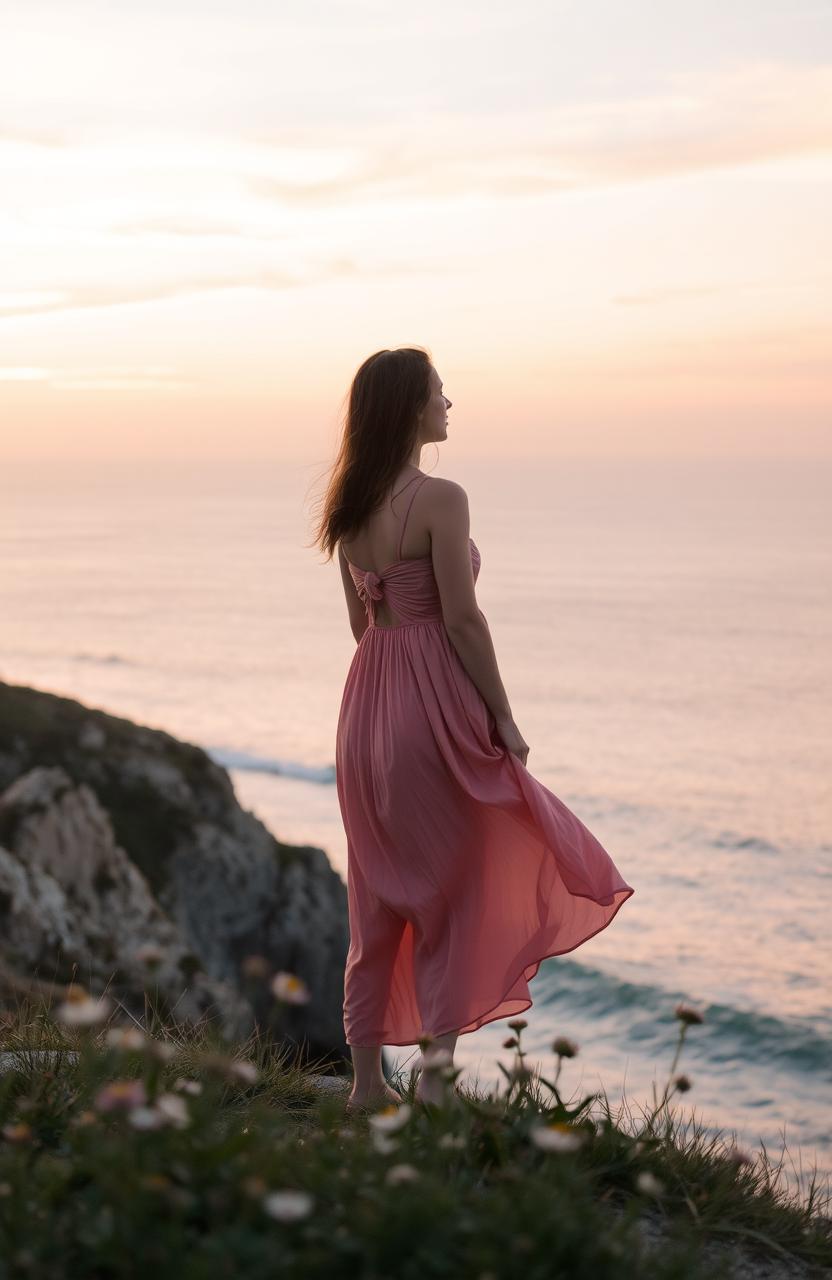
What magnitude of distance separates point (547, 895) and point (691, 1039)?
20170 mm

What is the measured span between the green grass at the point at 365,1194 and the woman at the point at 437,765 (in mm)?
801

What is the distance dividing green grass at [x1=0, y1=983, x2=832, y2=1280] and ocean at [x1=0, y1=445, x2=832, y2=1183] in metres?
0.41

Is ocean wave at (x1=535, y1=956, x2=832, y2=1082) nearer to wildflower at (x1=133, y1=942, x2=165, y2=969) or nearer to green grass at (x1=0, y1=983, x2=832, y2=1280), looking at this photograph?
green grass at (x1=0, y1=983, x2=832, y2=1280)

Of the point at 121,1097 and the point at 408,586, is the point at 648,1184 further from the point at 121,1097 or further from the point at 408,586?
the point at 408,586

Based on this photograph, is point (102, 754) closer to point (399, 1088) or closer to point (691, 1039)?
point (691, 1039)

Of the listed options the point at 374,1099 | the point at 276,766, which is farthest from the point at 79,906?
the point at 276,766

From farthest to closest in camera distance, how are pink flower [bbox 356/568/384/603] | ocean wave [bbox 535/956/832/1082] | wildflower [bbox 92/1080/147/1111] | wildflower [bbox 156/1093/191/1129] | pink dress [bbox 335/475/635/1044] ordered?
ocean wave [bbox 535/956/832/1082]
pink flower [bbox 356/568/384/603]
pink dress [bbox 335/475/635/1044]
wildflower [bbox 156/1093/191/1129]
wildflower [bbox 92/1080/147/1111]

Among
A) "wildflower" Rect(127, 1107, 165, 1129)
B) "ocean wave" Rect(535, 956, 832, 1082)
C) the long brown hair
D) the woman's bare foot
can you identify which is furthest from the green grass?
"ocean wave" Rect(535, 956, 832, 1082)

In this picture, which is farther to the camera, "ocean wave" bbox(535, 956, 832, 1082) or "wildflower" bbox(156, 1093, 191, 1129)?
"ocean wave" bbox(535, 956, 832, 1082)

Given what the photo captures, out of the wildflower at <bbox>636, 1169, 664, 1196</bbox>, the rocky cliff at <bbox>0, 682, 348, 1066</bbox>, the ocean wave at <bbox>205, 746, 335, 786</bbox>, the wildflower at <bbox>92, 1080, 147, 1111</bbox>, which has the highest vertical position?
the wildflower at <bbox>92, 1080, 147, 1111</bbox>

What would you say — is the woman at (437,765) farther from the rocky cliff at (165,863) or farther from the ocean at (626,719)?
the rocky cliff at (165,863)

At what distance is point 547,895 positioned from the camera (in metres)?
4.83

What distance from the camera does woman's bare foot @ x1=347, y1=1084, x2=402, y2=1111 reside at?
474cm

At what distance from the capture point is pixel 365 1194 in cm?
296
